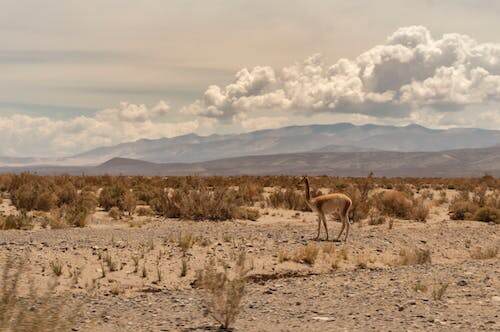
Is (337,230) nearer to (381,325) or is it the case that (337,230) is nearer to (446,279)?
(446,279)

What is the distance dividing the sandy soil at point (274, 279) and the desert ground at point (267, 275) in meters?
0.03

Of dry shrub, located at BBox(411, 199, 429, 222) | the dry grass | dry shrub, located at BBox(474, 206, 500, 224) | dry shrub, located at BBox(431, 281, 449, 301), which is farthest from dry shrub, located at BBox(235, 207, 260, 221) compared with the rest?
dry shrub, located at BBox(431, 281, 449, 301)

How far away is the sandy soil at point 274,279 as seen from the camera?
8.50 m

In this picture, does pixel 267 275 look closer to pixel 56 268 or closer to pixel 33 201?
pixel 56 268

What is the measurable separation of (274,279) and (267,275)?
0.92 ft

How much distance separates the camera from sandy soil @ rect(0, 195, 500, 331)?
27.9ft

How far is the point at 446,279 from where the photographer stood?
10938 millimetres

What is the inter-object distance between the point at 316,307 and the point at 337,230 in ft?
31.2

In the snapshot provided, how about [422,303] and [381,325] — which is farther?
[422,303]

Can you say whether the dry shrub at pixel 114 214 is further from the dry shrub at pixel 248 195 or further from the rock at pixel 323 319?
the rock at pixel 323 319

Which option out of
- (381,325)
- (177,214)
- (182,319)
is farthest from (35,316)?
(177,214)

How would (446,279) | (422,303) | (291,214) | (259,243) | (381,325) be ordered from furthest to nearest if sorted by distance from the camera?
(291,214), (259,243), (446,279), (422,303), (381,325)

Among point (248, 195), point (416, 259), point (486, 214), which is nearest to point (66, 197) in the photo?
point (248, 195)

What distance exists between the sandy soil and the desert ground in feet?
0.08
